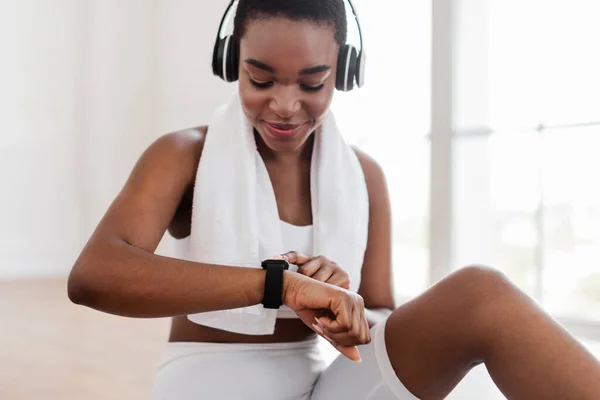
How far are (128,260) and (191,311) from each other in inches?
4.1

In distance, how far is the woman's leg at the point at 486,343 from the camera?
2.56 feet

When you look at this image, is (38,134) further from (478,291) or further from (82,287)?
(478,291)

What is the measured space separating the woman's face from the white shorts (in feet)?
1.07

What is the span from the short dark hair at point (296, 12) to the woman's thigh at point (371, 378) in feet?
1.48

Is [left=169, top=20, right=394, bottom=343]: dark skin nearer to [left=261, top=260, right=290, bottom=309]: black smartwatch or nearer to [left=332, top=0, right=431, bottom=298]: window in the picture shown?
[left=261, top=260, right=290, bottom=309]: black smartwatch

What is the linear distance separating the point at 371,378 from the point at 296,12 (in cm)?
53

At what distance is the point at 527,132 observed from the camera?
2406mm

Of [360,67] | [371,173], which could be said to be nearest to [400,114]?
[371,173]

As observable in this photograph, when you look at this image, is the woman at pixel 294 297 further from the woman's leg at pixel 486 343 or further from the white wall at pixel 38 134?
the white wall at pixel 38 134

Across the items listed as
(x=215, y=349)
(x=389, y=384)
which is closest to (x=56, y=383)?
(x=215, y=349)

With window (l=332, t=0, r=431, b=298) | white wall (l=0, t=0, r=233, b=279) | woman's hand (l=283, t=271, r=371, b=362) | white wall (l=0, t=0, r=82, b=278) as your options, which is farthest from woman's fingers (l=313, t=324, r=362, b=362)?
white wall (l=0, t=0, r=82, b=278)

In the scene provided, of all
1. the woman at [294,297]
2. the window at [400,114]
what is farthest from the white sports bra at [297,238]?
the window at [400,114]

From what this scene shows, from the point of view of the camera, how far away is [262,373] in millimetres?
1016

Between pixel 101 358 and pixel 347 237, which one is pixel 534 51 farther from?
pixel 101 358
